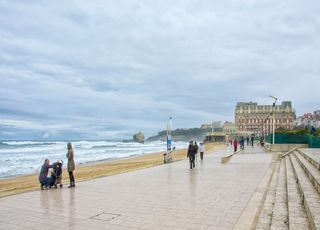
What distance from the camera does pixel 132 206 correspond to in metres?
7.89

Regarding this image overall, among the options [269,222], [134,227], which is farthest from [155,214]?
[269,222]

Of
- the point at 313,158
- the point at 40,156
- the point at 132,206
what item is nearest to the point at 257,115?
the point at 40,156

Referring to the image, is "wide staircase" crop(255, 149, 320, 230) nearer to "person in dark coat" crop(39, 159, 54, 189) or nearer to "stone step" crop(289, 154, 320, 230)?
"stone step" crop(289, 154, 320, 230)

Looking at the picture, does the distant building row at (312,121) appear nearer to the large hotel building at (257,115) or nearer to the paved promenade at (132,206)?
the large hotel building at (257,115)

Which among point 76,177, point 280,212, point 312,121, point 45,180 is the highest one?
point 312,121

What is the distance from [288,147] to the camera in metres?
31.0

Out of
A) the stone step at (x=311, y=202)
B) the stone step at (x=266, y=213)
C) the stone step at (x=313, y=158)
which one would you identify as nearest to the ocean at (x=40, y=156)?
the stone step at (x=313, y=158)

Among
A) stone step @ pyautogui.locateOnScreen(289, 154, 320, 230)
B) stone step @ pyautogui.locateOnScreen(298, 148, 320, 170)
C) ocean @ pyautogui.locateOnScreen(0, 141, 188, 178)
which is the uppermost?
stone step @ pyautogui.locateOnScreen(298, 148, 320, 170)

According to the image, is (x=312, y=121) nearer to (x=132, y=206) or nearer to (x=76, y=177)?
(x=76, y=177)

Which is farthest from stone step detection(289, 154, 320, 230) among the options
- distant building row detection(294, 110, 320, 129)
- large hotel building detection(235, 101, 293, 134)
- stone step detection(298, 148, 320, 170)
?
large hotel building detection(235, 101, 293, 134)

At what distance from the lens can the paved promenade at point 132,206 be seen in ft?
20.9

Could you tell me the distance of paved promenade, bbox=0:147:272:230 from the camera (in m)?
6.38

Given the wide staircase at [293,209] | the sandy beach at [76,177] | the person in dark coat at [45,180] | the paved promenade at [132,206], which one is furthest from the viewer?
the sandy beach at [76,177]

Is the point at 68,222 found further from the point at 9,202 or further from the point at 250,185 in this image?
the point at 250,185
